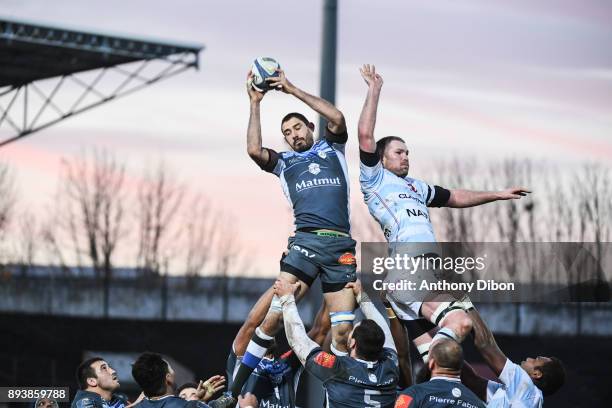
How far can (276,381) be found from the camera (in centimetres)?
1519

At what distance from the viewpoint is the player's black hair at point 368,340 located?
11.0 m

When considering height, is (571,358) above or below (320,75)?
below

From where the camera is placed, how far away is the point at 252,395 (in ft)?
46.1

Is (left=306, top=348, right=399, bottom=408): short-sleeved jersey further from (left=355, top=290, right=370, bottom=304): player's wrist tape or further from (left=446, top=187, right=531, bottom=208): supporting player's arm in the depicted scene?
(left=446, top=187, right=531, bottom=208): supporting player's arm

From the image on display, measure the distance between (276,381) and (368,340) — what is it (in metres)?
4.38

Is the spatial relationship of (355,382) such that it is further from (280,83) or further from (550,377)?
(280,83)

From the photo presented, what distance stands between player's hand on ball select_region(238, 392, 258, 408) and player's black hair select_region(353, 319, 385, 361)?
292cm

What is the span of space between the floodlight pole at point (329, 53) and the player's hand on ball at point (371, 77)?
1.96m

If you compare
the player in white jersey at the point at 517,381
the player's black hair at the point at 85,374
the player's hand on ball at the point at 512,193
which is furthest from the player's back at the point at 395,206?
the player's black hair at the point at 85,374

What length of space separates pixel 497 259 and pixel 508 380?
21.7 meters

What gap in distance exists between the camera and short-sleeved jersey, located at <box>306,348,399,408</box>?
1108cm

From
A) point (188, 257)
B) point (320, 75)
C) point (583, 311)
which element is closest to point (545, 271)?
point (583, 311)

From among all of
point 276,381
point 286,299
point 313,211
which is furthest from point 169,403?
point 276,381

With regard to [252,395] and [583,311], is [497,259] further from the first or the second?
[252,395]
